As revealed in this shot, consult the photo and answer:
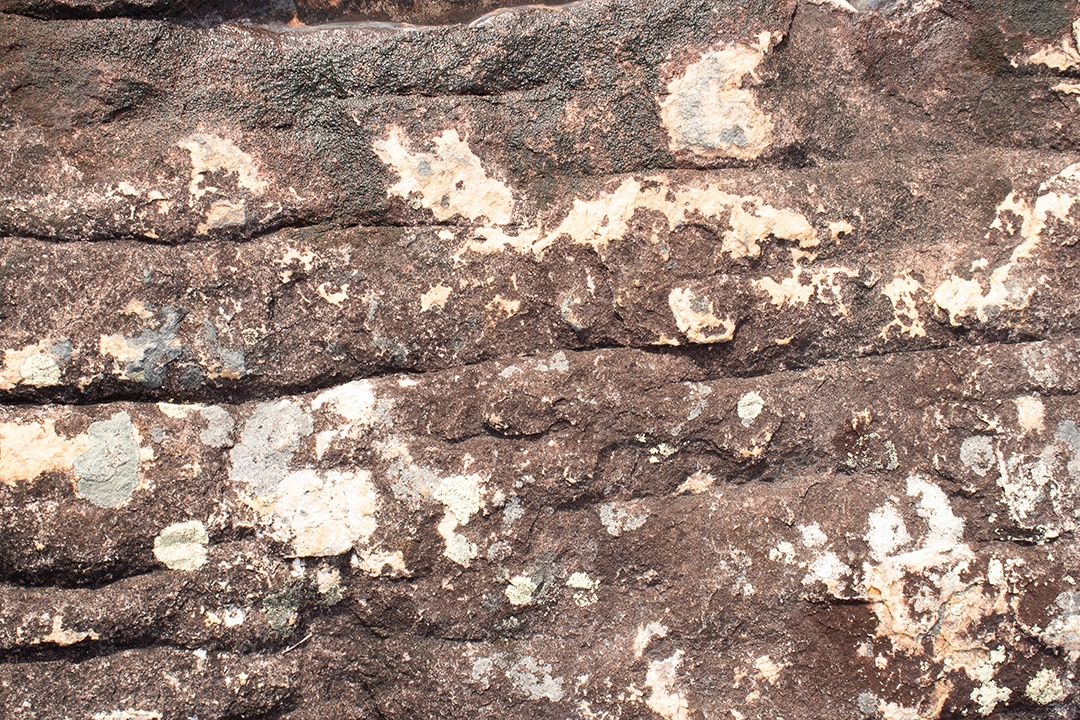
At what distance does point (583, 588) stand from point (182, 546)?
0.65 meters

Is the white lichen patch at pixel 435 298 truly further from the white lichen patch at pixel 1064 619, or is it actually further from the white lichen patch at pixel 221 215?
the white lichen patch at pixel 1064 619

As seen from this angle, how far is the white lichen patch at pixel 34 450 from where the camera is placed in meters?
1.55

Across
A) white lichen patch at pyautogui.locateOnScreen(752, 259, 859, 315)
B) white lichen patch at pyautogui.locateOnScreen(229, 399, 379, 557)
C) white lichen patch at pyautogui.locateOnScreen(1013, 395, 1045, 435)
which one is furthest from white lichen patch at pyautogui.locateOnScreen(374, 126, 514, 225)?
white lichen patch at pyautogui.locateOnScreen(1013, 395, 1045, 435)

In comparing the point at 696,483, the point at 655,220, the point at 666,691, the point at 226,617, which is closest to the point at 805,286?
the point at 655,220

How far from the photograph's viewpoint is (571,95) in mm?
1676

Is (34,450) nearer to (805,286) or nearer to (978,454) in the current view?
(805,286)

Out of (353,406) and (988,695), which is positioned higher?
(353,406)

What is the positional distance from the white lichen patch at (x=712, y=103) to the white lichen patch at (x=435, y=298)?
Result: 45cm

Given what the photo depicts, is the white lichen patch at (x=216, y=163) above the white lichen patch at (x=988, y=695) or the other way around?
above

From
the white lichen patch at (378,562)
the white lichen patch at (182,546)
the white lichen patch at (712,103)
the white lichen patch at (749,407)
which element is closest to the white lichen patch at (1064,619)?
the white lichen patch at (749,407)

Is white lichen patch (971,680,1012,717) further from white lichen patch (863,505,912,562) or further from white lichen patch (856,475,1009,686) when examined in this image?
white lichen patch (863,505,912,562)

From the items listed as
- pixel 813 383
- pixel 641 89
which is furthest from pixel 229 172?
pixel 813 383

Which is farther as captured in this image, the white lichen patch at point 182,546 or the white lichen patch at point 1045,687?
the white lichen patch at point 1045,687

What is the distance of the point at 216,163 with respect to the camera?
1.60 metres
